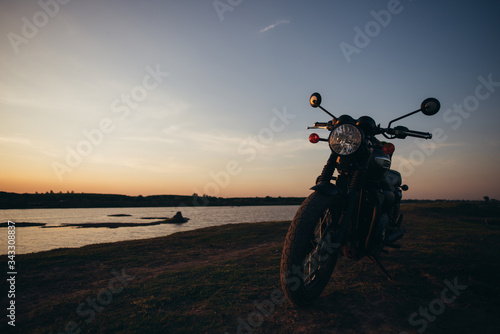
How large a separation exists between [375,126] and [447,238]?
7873mm

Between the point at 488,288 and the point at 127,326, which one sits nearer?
the point at 127,326

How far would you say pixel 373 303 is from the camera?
3.64 m

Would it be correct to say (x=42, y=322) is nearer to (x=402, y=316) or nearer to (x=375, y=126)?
(x=402, y=316)

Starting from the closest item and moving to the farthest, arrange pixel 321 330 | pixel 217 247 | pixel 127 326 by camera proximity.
→ pixel 321 330
pixel 127 326
pixel 217 247

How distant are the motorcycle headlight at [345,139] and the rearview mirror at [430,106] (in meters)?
1.16

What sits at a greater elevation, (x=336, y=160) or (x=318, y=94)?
(x=318, y=94)

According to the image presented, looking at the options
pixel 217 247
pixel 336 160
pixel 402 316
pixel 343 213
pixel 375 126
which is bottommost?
pixel 217 247

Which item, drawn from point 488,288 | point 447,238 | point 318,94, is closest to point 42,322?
point 318,94

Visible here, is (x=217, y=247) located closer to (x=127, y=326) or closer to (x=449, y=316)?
(x=127, y=326)

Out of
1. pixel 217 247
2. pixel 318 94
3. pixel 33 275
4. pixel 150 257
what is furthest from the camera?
pixel 217 247

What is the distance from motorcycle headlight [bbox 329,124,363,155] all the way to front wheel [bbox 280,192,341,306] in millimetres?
773

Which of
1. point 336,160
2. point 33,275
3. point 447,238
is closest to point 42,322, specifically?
point 33,275

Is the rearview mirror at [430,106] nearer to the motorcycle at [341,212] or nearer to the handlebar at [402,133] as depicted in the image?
the motorcycle at [341,212]

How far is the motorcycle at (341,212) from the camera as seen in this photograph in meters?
3.13
